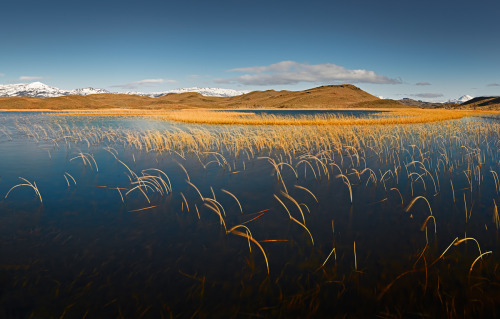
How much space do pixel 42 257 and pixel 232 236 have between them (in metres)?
2.92

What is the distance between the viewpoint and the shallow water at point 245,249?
10.8ft

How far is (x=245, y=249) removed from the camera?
4.47 metres

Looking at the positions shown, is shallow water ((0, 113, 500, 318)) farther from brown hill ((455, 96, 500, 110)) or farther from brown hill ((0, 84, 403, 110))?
brown hill ((0, 84, 403, 110))

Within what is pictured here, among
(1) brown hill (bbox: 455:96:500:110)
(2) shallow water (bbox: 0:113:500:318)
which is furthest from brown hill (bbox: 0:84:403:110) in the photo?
(2) shallow water (bbox: 0:113:500:318)

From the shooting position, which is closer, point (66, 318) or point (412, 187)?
point (66, 318)

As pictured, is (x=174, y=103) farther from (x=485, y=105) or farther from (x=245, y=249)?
(x=245, y=249)

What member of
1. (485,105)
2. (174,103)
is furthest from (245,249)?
(174,103)

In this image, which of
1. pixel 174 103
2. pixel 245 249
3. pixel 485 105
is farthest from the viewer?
pixel 174 103

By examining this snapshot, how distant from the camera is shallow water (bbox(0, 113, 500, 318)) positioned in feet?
10.8

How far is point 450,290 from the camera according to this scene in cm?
345

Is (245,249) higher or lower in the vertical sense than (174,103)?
lower

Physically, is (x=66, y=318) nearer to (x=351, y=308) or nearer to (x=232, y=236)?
(x=232, y=236)

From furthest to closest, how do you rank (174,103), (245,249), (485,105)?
(174,103) < (485,105) < (245,249)

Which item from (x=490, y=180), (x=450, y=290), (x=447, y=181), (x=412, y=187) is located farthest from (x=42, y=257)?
(x=490, y=180)
